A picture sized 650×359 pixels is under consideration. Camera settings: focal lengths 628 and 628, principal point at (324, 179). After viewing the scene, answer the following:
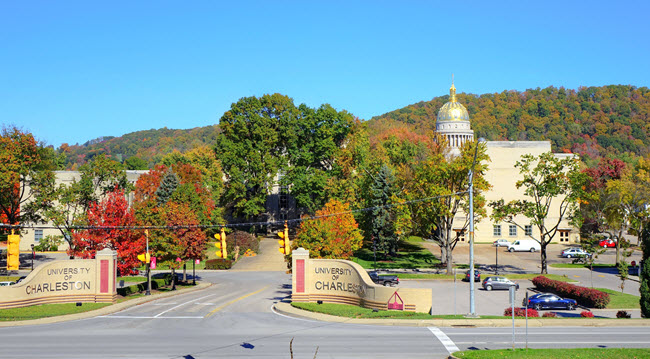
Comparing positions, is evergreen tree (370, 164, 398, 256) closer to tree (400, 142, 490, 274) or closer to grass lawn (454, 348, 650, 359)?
tree (400, 142, 490, 274)

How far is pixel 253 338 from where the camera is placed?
95.7ft

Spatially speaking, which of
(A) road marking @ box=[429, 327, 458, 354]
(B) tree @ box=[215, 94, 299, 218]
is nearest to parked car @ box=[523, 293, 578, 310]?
(A) road marking @ box=[429, 327, 458, 354]

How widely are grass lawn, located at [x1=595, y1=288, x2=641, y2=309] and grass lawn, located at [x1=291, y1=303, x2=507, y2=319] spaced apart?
1385 centimetres

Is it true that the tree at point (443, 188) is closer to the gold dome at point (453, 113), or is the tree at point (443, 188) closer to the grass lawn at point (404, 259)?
the grass lawn at point (404, 259)

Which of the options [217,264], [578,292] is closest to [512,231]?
[217,264]

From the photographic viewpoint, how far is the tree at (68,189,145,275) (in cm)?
4834

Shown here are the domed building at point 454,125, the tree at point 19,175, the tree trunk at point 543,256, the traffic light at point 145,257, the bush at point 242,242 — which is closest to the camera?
the traffic light at point 145,257

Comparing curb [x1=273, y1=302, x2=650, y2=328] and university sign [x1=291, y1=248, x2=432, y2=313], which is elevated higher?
university sign [x1=291, y1=248, x2=432, y2=313]

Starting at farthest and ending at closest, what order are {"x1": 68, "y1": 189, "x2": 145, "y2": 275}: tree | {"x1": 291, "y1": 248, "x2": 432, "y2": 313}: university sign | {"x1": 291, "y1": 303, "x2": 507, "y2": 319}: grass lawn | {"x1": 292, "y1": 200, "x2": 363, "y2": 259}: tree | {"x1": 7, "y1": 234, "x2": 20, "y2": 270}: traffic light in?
{"x1": 292, "y1": 200, "x2": 363, "y2": 259}: tree < {"x1": 68, "y1": 189, "x2": 145, "y2": 275}: tree < {"x1": 291, "y1": 248, "x2": 432, "y2": 313}: university sign < {"x1": 291, "y1": 303, "x2": 507, "y2": 319}: grass lawn < {"x1": 7, "y1": 234, "x2": 20, "y2": 270}: traffic light

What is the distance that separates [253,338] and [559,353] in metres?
13.3

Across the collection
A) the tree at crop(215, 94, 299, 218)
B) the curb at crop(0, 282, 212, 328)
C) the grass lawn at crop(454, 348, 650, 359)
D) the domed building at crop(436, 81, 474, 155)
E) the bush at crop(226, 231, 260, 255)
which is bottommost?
the curb at crop(0, 282, 212, 328)

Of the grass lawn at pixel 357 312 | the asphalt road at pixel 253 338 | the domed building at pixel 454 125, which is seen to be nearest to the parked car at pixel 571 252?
the grass lawn at pixel 357 312

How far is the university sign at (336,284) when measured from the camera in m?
37.3

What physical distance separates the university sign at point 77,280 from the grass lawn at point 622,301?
111ft
